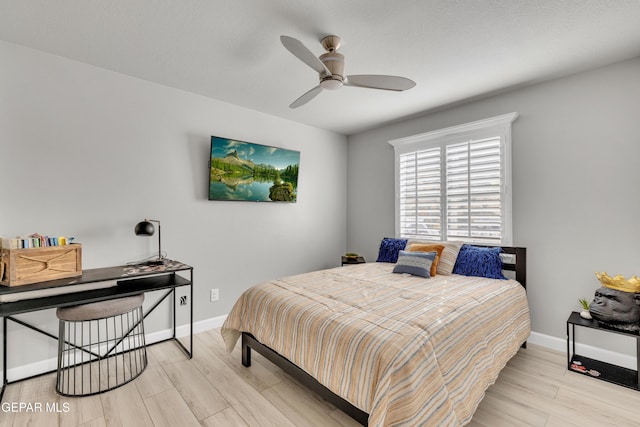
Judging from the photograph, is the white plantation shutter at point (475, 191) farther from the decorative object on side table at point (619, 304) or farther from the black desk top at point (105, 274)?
the black desk top at point (105, 274)

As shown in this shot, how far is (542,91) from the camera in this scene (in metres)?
2.85

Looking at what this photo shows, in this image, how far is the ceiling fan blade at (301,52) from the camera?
5.60ft

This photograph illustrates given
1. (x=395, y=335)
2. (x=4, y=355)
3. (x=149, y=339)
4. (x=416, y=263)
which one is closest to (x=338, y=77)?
(x=395, y=335)

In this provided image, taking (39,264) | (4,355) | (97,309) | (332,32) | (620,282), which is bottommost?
(4,355)

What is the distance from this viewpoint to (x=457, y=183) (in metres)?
3.40

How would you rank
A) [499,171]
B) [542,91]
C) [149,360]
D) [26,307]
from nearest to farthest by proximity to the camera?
1. [26,307]
2. [149,360]
3. [542,91]
4. [499,171]

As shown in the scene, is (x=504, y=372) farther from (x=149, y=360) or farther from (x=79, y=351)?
(x=79, y=351)

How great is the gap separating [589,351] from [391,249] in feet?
6.55

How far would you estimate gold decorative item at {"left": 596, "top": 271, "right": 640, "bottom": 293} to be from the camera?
218 centimetres

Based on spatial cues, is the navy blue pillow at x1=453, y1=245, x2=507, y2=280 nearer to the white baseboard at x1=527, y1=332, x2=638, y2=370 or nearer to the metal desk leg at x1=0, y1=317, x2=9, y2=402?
the white baseboard at x1=527, y1=332, x2=638, y2=370

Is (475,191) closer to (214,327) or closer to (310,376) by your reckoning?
(310,376)

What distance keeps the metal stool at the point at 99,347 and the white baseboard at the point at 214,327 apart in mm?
124

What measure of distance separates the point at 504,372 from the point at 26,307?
3.57 m

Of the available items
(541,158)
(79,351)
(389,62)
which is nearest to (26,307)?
(79,351)
